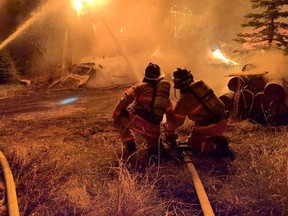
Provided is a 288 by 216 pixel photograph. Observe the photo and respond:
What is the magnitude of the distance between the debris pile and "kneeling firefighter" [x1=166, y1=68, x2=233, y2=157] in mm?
1693

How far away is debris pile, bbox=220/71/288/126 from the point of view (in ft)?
22.5

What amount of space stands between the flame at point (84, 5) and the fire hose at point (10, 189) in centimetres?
1255

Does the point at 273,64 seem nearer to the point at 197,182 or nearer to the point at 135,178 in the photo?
the point at 197,182

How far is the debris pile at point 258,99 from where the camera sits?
6.85m

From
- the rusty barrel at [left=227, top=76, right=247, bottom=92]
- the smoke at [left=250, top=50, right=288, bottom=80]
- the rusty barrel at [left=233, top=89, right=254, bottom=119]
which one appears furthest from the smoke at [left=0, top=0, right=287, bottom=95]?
the rusty barrel at [left=233, top=89, right=254, bottom=119]

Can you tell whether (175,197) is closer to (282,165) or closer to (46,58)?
(282,165)

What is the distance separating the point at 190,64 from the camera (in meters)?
15.4

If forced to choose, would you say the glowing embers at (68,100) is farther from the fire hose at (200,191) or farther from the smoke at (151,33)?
the fire hose at (200,191)

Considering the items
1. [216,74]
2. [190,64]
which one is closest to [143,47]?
[190,64]

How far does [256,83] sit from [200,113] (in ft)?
8.47

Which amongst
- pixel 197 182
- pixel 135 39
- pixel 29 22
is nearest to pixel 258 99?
pixel 197 182

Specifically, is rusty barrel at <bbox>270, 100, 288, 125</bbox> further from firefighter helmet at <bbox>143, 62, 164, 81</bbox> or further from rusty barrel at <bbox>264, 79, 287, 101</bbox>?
firefighter helmet at <bbox>143, 62, 164, 81</bbox>

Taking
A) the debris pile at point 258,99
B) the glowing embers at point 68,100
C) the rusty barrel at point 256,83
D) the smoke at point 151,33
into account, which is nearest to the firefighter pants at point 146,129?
the debris pile at point 258,99

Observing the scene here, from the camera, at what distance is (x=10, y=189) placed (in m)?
4.62
